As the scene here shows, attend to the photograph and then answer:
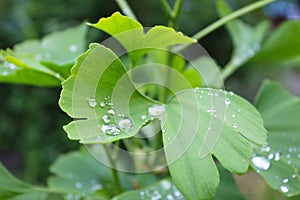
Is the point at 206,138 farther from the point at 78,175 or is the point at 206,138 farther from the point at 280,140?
the point at 78,175

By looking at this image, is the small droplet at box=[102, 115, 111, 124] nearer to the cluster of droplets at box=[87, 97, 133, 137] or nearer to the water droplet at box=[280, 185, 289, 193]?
the cluster of droplets at box=[87, 97, 133, 137]

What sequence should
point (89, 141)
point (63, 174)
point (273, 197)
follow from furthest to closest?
point (273, 197), point (63, 174), point (89, 141)

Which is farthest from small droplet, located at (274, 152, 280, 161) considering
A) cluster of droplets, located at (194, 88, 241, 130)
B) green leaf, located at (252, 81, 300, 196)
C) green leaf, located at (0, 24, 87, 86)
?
green leaf, located at (0, 24, 87, 86)

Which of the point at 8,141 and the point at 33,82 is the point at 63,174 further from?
the point at 8,141

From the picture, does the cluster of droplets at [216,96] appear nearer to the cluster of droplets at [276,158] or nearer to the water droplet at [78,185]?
the cluster of droplets at [276,158]

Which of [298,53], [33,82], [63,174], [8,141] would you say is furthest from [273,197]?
[8,141]

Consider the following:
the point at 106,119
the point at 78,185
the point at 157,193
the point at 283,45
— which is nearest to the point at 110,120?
the point at 106,119

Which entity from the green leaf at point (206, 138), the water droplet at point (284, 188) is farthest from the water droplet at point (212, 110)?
the water droplet at point (284, 188)
